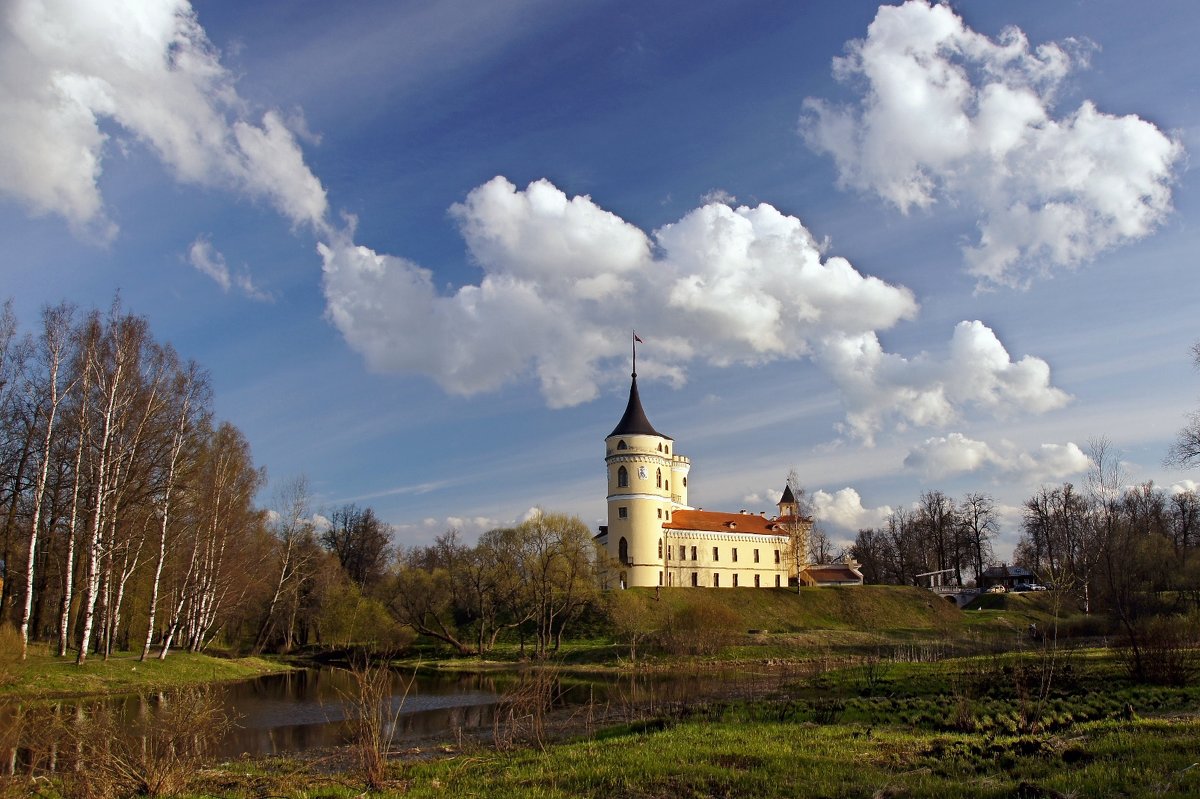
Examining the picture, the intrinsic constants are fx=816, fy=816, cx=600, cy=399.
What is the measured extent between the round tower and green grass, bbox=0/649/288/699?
35903 mm

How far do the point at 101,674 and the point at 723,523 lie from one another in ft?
176

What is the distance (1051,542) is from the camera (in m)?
71.9

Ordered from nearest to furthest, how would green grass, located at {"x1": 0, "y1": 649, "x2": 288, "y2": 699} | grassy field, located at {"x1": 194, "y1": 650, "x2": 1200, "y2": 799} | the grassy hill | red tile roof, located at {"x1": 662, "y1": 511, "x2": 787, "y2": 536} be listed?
grassy field, located at {"x1": 194, "y1": 650, "x2": 1200, "y2": 799} → green grass, located at {"x1": 0, "y1": 649, "x2": 288, "y2": 699} → the grassy hill → red tile roof, located at {"x1": 662, "y1": 511, "x2": 787, "y2": 536}

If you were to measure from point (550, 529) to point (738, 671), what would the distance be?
776 inches

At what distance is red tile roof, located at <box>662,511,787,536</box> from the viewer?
235 feet

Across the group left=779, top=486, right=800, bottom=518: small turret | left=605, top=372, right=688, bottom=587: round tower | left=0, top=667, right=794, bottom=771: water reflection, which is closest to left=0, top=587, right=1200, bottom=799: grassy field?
left=0, top=667, right=794, bottom=771: water reflection

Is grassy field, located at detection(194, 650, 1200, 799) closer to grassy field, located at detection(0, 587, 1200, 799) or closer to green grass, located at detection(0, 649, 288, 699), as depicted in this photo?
grassy field, located at detection(0, 587, 1200, 799)

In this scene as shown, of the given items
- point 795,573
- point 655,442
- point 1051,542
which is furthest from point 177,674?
point 1051,542

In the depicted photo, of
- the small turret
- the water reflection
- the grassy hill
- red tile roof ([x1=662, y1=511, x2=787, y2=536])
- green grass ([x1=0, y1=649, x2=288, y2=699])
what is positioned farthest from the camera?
the small turret

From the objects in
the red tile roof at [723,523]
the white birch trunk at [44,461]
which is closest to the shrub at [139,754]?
the white birch trunk at [44,461]

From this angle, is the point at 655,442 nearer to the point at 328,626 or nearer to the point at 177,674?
the point at 328,626

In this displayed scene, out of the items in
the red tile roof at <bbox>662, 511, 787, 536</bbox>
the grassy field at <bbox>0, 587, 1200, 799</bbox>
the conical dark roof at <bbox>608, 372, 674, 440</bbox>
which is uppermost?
the conical dark roof at <bbox>608, 372, 674, 440</bbox>

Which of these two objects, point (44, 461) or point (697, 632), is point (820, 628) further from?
point (44, 461)

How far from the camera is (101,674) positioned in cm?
2702
